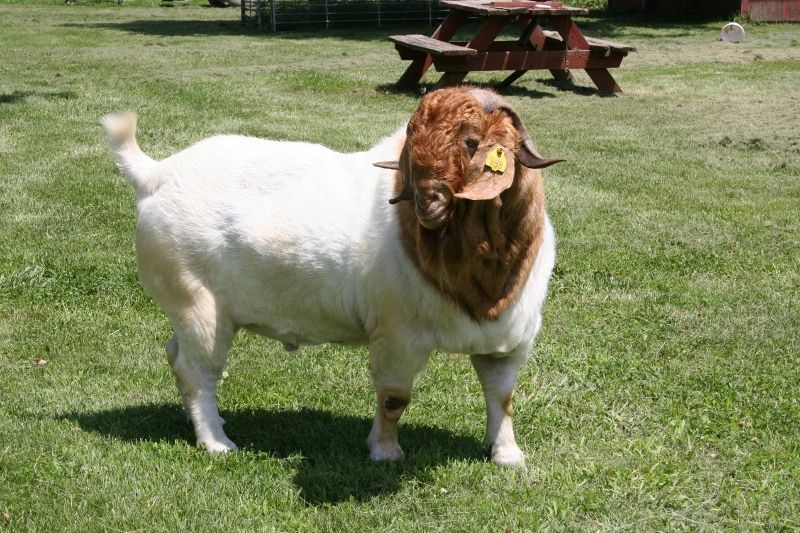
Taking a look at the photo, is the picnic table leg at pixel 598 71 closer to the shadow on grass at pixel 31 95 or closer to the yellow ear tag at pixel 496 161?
the shadow on grass at pixel 31 95

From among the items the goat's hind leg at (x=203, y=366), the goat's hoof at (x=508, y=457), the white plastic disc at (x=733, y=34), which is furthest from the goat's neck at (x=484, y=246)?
the white plastic disc at (x=733, y=34)

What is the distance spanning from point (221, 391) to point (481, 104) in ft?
8.60

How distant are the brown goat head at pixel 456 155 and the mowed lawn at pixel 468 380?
1377 mm

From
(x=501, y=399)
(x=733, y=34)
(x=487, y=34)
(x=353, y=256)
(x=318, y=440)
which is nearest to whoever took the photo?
(x=353, y=256)

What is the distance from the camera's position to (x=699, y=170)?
1091cm

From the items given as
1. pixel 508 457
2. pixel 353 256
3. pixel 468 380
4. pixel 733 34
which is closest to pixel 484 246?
pixel 353 256

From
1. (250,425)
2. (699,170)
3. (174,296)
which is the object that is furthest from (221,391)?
(699,170)

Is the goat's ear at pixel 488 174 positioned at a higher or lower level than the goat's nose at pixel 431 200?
higher

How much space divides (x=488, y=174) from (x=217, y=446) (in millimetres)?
2012

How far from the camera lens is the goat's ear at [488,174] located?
3.67 meters

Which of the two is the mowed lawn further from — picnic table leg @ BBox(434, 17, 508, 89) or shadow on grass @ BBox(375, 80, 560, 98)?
picnic table leg @ BBox(434, 17, 508, 89)

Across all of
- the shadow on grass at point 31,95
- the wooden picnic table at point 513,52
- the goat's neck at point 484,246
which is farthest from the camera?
the wooden picnic table at point 513,52

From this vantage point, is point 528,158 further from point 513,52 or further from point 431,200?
point 513,52

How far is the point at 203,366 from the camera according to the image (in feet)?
15.9
